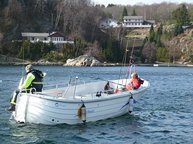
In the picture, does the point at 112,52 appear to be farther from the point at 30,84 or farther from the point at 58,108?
the point at 58,108

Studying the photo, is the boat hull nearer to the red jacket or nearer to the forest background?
the red jacket

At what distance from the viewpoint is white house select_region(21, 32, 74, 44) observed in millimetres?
152875

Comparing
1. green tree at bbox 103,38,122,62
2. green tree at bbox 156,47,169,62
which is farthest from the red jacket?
green tree at bbox 156,47,169,62

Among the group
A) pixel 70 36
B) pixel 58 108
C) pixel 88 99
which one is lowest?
pixel 58 108

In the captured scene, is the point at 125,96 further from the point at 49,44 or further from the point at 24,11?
the point at 24,11

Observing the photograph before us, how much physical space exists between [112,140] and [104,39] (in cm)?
15228

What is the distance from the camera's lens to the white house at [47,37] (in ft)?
502

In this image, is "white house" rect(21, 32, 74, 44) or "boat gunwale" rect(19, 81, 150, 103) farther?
"white house" rect(21, 32, 74, 44)

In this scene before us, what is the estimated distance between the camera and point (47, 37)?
155 meters

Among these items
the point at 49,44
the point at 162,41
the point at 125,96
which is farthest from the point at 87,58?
the point at 125,96

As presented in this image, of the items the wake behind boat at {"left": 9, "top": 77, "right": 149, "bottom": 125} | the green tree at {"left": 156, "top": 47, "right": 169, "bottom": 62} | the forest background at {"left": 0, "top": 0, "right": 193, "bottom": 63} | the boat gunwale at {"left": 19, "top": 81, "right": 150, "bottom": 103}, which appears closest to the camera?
the boat gunwale at {"left": 19, "top": 81, "right": 150, "bottom": 103}

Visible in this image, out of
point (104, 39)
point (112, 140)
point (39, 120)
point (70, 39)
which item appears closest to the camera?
point (112, 140)

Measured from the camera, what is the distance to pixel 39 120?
2309cm

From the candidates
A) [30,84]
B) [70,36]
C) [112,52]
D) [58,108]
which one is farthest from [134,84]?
[70,36]
